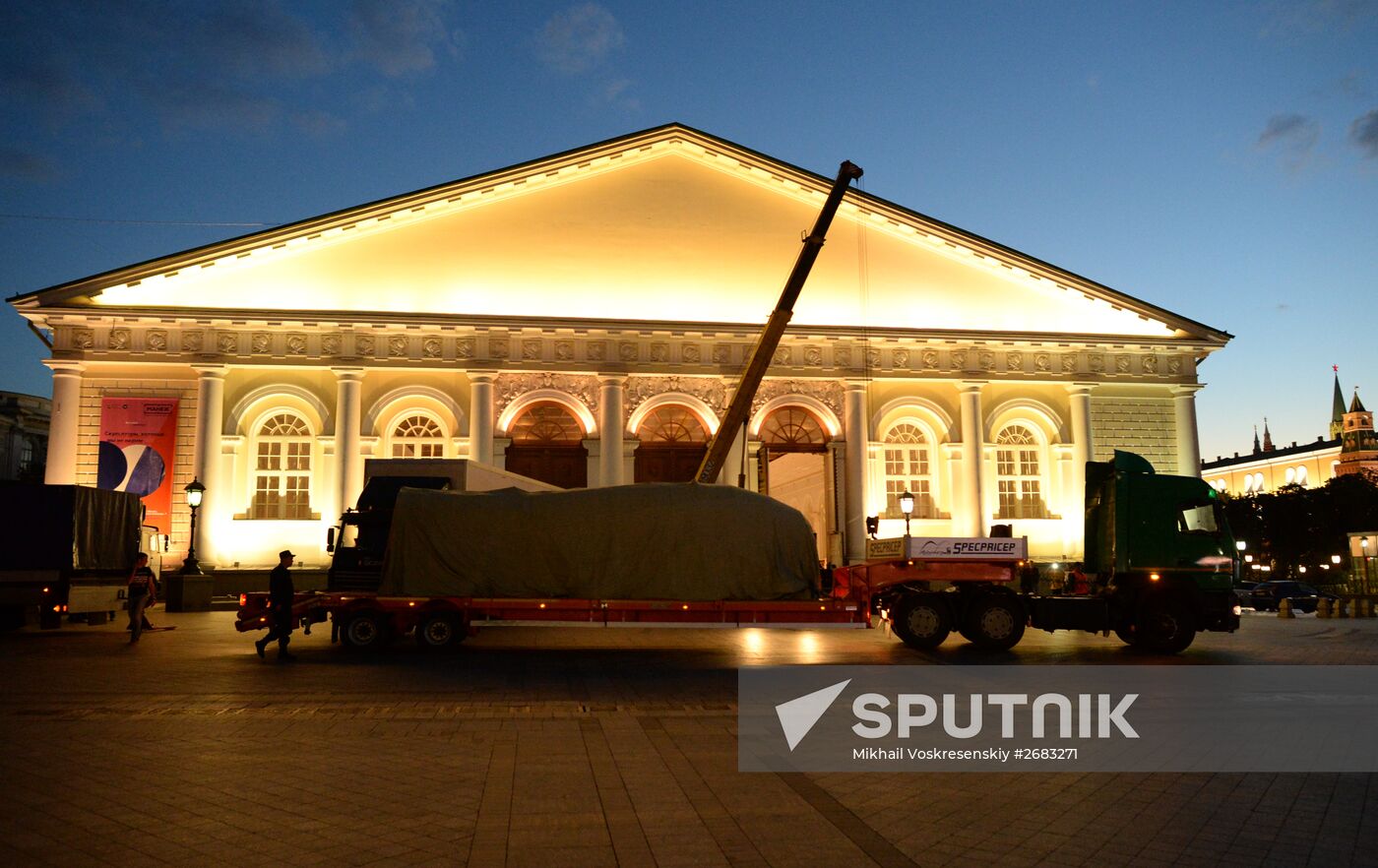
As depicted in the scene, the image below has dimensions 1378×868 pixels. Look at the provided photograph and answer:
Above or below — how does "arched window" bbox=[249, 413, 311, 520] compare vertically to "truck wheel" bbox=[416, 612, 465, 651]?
above

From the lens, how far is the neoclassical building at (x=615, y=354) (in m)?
30.2

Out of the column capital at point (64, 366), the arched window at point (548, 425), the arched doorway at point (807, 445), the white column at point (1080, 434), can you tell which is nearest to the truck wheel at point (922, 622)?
the arched doorway at point (807, 445)

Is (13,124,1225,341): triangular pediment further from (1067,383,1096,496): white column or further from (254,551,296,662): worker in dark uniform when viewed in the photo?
(254,551,296,662): worker in dark uniform

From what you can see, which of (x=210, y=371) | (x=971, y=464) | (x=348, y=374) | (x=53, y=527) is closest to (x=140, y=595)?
(x=53, y=527)

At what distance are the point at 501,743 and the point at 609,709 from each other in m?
2.19

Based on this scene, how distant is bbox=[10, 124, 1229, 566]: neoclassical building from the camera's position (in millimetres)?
30219

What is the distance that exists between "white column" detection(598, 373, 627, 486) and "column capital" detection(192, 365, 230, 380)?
444 inches

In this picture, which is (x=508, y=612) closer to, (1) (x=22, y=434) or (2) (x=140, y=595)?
(2) (x=140, y=595)

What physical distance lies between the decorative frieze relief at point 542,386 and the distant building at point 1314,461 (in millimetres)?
105931

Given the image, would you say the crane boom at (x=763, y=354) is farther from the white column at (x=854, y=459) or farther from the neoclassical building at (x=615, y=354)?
the white column at (x=854, y=459)

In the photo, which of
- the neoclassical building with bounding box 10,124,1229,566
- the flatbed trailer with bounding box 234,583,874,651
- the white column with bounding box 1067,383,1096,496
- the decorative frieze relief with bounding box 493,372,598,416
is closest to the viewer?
the flatbed trailer with bounding box 234,583,874,651

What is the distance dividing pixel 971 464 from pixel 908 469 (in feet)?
6.82

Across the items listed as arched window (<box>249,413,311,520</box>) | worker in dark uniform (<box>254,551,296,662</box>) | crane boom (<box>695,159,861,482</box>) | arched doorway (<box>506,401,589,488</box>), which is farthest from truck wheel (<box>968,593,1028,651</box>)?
arched window (<box>249,413,311,520</box>)

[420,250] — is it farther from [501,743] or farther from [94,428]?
[501,743]
